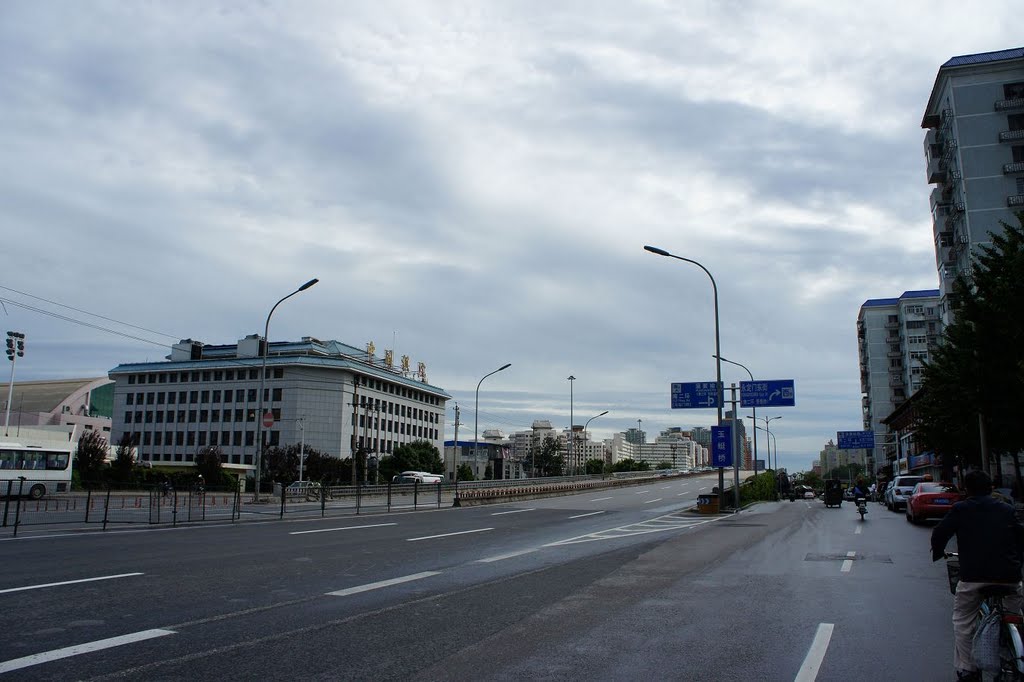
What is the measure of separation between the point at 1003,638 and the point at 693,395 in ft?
107

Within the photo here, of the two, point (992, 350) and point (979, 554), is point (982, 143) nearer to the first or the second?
point (992, 350)

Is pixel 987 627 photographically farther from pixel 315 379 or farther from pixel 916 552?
pixel 315 379

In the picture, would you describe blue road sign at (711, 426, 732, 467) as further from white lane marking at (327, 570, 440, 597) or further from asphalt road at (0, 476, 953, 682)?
white lane marking at (327, 570, 440, 597)

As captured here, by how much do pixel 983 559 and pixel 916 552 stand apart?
11124 millimetres

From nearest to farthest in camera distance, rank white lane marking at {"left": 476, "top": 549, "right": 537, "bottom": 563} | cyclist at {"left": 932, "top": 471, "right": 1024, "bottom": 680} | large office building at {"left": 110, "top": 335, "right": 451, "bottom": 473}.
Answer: cyclist at {"left": 932, "top": 471, "right": 1024, "bottom": 680}
white lane marking at {"left": 476, "top": 549, "right": 537, "bottom": 563}
large office building at {"left": 110, "top": 335, "right": 451, "bottom": 473}

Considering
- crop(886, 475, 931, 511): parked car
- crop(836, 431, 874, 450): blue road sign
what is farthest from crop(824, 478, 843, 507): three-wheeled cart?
crop(836, 431, 874, 450): blue road sign

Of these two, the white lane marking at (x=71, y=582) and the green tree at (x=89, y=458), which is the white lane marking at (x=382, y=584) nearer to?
the white lane marking at (x=71, y=582)

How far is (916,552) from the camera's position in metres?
15.0

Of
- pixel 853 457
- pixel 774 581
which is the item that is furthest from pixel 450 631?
pixel 853 457

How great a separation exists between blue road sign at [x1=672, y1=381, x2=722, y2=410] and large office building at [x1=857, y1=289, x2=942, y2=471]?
233 feet

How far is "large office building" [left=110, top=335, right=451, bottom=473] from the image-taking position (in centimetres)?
10456

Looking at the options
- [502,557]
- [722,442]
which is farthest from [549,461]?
[502,557]

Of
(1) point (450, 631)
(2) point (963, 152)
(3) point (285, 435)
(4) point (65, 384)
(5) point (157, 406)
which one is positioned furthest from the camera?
(4) point (65, 384)

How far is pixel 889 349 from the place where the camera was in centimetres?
10044
